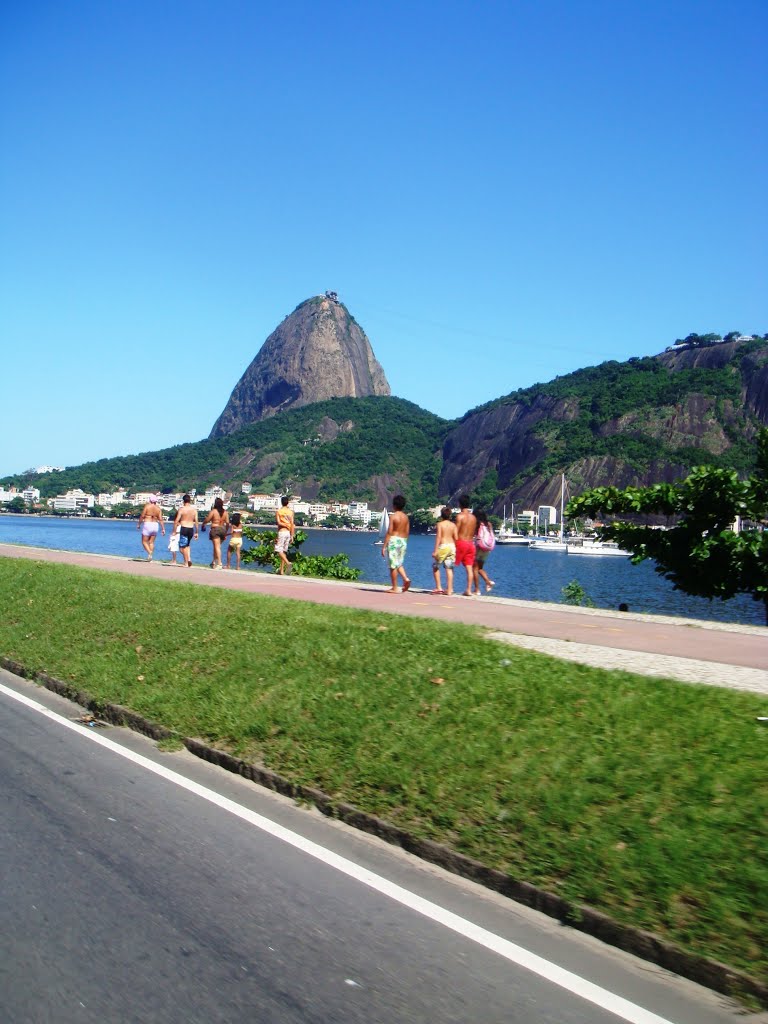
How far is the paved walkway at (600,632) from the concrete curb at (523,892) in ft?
10.4

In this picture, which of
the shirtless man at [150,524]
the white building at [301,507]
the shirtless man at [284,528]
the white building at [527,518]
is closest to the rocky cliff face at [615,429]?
the white building at [527,518]

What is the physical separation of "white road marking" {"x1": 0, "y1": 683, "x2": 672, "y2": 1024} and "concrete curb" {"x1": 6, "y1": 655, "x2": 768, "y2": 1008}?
13.6 inches

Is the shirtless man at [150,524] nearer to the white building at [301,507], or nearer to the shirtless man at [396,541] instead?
the shirtless man at [396,541]

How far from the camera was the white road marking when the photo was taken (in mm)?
3561

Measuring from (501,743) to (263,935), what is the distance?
86.2 inches

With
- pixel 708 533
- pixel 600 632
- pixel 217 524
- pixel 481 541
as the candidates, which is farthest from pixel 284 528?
pixel 600 632

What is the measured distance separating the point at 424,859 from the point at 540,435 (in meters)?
151

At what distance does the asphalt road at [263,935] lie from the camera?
352 centimetres

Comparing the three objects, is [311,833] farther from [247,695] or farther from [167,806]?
[247,695]

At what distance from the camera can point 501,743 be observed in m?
5.88

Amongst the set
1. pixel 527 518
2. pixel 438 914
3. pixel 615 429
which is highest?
pixel 615 429

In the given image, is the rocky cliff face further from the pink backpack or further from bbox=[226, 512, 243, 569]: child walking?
the pink backpack

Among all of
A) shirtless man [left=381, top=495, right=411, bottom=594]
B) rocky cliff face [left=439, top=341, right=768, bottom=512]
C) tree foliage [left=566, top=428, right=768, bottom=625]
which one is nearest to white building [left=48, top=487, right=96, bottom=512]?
rocky cliff face [left=439, top=341, right=768, bottom=512]

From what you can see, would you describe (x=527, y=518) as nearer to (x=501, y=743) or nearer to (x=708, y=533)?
(x=708, y=533)
